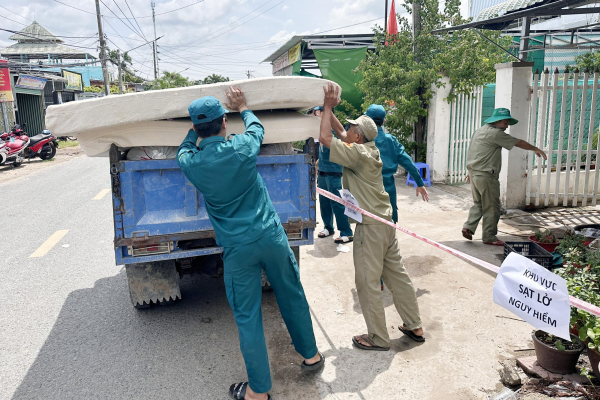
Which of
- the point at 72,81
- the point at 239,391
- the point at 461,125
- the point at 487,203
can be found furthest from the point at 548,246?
the point at 72,81

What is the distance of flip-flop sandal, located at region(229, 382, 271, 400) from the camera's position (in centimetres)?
300


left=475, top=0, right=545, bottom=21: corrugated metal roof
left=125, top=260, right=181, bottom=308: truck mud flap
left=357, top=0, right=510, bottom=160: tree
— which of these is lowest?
left=125, top=260, right=181, bottom=308: truck mud flap

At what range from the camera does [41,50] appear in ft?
153

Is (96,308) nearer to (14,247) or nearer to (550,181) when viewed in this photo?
(14,247)

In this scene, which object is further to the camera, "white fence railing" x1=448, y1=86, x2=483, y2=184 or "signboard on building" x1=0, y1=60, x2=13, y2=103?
"signboard on building" x1=0, y1=60, x2=13, y2=103

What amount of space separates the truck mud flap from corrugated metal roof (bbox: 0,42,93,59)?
48062mm

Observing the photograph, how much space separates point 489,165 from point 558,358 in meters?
3.41

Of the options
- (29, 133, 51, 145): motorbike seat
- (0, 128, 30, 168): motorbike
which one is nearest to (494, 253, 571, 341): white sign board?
(0, 128, 30, 168): motorbike

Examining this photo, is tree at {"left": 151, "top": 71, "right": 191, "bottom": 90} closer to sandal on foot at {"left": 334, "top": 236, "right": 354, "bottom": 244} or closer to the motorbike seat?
the motorbike seat

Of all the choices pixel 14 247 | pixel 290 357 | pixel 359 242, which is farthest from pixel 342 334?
pixel 14 247

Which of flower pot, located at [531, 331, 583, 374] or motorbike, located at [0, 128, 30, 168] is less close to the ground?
motorbike, located at [0, 128, 30, 168]

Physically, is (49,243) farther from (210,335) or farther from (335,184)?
(335,184)

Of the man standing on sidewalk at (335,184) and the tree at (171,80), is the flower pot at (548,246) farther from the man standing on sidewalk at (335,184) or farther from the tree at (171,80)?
the tree at (171,80)

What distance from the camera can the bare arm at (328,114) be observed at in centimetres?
340
